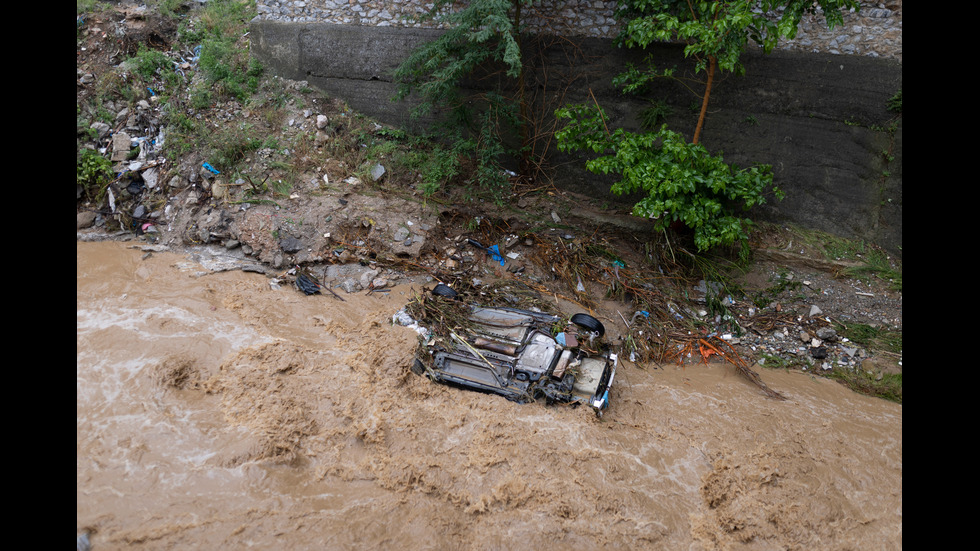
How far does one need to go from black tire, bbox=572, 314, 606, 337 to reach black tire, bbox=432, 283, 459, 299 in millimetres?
1400

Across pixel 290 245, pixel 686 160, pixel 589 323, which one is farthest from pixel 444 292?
pixel 686 160

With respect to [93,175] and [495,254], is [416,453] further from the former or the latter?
[93,175]

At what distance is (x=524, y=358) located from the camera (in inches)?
184

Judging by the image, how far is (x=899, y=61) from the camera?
242 inches

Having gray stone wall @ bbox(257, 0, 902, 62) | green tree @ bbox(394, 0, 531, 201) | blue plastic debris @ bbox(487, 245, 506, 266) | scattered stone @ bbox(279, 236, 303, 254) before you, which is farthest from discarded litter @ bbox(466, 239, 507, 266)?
gray stone wall @ bbox(257, 0, 902, 62)

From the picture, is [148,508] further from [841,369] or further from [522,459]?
[841,369]

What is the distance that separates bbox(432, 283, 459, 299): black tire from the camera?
18.9 feet

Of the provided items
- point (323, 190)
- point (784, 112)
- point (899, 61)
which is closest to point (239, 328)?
point (323, 190)

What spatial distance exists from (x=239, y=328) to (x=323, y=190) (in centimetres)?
264

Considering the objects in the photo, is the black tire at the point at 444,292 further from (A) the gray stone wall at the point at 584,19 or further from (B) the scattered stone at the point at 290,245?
(A) the gray stone wall at the point at 584,19

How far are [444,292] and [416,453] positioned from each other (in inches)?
81.3

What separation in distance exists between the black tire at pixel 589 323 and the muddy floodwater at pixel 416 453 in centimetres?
58

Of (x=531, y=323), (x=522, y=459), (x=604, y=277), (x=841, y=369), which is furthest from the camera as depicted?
(x=604, y=277)

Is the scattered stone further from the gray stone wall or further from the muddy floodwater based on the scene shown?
the gray stone wall
